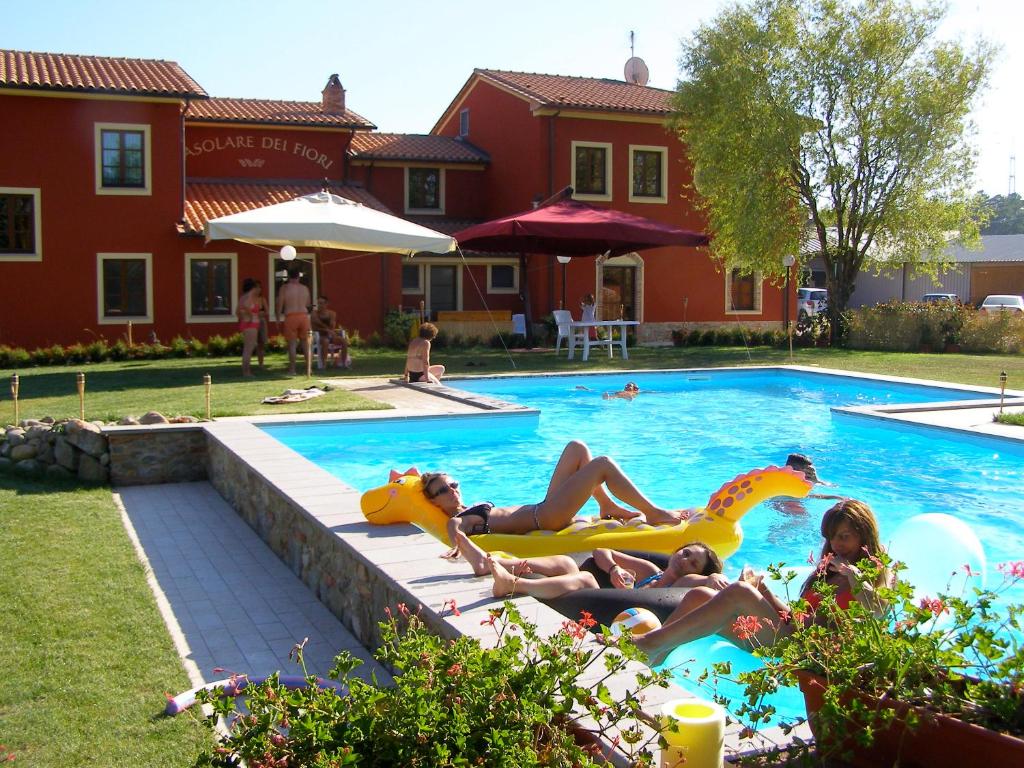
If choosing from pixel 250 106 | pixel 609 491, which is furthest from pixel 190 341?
pixel 609 491

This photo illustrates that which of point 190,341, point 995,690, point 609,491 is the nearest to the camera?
point 995,690

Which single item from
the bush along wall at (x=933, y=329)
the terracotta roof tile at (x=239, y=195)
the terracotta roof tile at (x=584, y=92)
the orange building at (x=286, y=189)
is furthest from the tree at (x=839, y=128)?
the terracotta roof tile at (x=239, y=195)

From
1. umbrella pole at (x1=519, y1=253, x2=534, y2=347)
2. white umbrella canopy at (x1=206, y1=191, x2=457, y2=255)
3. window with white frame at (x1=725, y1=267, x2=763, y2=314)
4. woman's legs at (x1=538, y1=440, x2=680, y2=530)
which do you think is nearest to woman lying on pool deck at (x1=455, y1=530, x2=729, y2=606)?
woman's legs at (x1=538, y1=440, x2=680, y2=530)

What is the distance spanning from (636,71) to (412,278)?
37.0 ft

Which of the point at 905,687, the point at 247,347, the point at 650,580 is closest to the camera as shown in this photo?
the point at 905,687

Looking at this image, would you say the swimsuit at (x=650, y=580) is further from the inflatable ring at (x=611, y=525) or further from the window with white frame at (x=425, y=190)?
the window with white frame at (x=425, y=190)

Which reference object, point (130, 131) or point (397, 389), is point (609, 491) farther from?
point (130, 131)

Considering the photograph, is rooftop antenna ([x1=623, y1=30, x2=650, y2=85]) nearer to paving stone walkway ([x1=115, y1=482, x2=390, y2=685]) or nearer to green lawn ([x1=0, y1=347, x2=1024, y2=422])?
green lawn ([x1=0, y1=347, x2=1024, y2=422])

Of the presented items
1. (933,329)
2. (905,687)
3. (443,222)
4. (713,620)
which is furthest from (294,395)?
(933,329)

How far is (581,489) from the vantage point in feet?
19.8

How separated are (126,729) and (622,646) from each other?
222 centimetres

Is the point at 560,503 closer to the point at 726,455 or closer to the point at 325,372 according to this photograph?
the point at 726,455

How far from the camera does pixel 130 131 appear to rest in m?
21.5

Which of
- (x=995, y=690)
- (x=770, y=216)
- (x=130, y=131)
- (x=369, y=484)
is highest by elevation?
(x=130, y=131)
